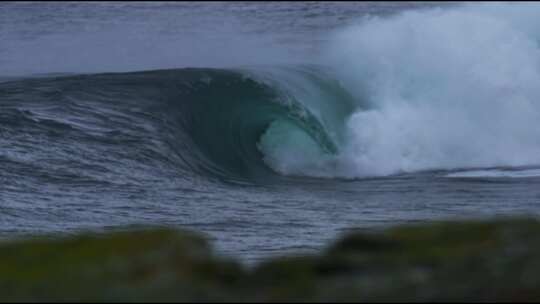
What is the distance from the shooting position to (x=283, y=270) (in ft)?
12.9

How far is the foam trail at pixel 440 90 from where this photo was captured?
1864 centimetres

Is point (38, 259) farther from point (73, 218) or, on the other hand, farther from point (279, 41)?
point (279, 41)

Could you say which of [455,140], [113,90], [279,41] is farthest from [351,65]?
[279,41]

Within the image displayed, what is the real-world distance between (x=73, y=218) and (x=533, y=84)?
11.8 meters

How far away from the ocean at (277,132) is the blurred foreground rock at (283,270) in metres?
6.41

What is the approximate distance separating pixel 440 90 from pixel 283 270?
1818 centimetres

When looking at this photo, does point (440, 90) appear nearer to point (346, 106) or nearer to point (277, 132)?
point (346, 106)

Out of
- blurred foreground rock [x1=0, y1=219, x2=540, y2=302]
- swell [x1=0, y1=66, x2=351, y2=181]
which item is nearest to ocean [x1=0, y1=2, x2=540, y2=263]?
swell [x1=0, y1=66, x2=351, y2=181]

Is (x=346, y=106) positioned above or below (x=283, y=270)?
above

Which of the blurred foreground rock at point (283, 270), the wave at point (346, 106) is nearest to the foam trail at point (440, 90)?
the wave at point (346, 106)

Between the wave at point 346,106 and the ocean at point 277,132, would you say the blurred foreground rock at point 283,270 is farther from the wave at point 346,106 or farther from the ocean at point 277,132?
the wave at point 346,106

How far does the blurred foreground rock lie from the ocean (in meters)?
6.41

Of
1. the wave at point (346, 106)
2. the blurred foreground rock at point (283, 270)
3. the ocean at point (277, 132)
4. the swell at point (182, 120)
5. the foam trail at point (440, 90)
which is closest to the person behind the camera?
the blurred foreground rock at point (283, 270)

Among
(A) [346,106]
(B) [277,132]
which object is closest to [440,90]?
(A) [346,106]
